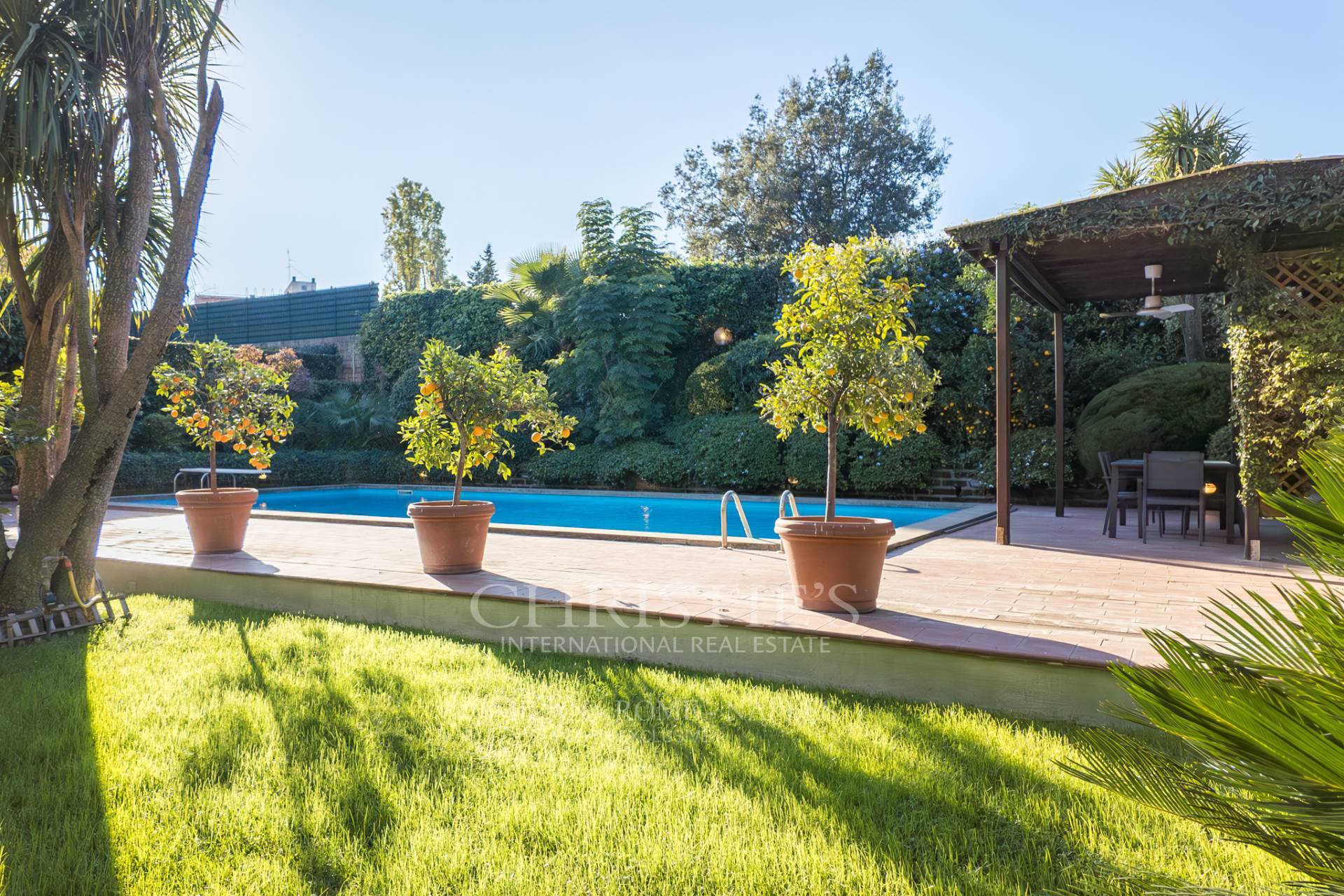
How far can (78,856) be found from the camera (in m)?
2.13

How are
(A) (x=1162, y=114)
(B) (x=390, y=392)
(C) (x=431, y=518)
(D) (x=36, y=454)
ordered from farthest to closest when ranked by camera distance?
(B) (x=390, y=392) → (A) (x=1162, y=114) → (C) (x=431, y=518) → (D) (x=36, y=454)

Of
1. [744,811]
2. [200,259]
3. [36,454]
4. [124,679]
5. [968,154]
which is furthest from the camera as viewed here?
[968,154]

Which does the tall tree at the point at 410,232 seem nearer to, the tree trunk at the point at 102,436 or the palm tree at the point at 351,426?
the palm tree at the point at 351,426

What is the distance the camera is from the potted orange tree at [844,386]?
4160 mm

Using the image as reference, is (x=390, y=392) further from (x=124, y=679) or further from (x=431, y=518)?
(x=124, y=679)

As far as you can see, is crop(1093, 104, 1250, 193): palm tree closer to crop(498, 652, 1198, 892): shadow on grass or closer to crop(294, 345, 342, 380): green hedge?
crop(498, 652, 1198, 892): shadow on grass

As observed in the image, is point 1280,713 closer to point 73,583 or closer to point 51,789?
point 51,789

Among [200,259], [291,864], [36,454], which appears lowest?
[291,864]

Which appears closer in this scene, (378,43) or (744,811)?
(744,811)

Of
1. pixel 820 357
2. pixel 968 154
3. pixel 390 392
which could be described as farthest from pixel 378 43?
pixel 968 154

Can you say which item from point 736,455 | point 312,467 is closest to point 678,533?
point 736,455

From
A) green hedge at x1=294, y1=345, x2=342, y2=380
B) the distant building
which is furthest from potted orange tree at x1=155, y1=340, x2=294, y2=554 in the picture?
the distant building

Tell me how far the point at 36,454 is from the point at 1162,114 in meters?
13.8

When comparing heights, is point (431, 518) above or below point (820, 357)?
below
